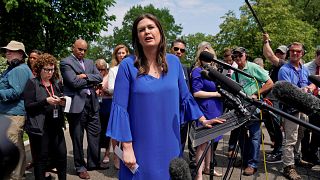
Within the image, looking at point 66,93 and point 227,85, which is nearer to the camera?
point 227,85

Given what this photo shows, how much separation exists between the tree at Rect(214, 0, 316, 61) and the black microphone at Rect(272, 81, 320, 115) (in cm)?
3152

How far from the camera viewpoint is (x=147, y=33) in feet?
8.64

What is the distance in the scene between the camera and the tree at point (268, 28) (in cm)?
3300

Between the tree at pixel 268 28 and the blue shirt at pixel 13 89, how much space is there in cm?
2957

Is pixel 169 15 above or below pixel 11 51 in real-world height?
above

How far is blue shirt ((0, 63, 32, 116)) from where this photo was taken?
15.4 ft

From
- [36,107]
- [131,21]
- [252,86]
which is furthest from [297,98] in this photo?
[131,21]

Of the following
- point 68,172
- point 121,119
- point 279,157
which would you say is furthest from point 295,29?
point 121,119

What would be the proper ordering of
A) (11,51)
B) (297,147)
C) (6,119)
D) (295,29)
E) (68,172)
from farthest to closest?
(295,29) → (297,147) → (68,172) → (11,51) → (6,119)

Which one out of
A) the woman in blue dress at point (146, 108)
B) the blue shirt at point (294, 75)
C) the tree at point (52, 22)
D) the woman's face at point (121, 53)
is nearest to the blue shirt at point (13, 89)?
the woman's face at point (121, 53)

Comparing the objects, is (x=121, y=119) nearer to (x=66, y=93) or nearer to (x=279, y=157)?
(x=66, y=93)

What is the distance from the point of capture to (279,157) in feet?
21.5

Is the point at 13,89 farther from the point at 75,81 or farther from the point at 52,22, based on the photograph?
the point at 52,22

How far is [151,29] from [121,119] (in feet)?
2.33
